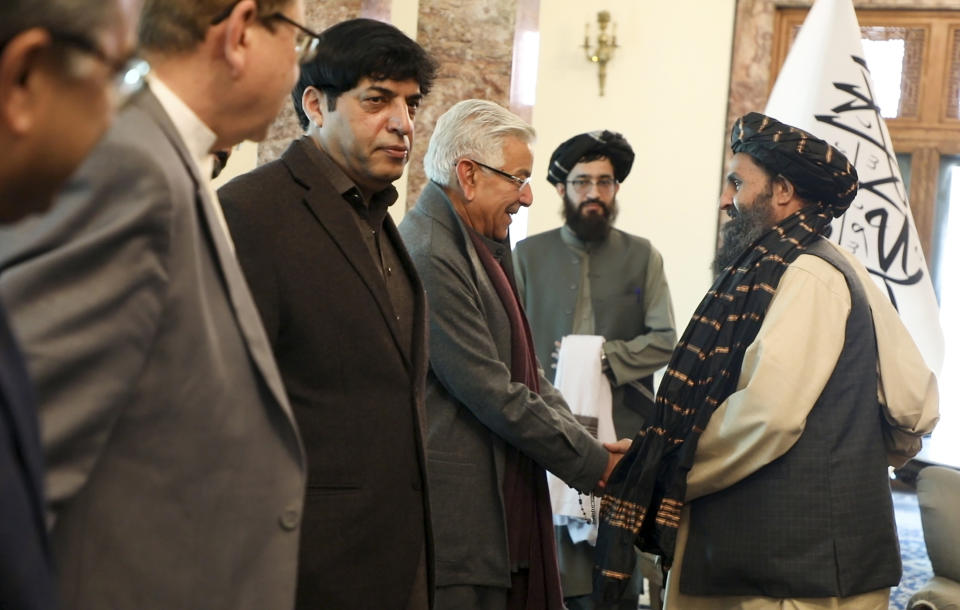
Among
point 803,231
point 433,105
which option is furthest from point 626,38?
point 803,231

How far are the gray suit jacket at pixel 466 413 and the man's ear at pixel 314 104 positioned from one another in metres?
0.45

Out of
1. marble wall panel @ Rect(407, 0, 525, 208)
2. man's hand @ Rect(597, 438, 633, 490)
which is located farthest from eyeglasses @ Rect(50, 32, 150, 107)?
marble wall panel @ Rect(407, 0, 525, 208)

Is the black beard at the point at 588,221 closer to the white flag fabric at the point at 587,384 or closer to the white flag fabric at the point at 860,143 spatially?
the white flag fabric at the point at 587,384

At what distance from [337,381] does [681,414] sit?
1.13 metres

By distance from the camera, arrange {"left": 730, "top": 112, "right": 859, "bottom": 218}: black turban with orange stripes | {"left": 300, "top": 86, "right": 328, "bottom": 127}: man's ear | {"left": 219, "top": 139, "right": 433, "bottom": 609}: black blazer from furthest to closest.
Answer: {"left": 730, "top": 112, "right": 859, "bottom": 218}: black turban with orange stripes → {"left": 300, "top": 86, "right": 328, "bottom": 127}: man's ear → {"left": 219, "top": 139, "right": 433, "bottom": 609}: black blazer

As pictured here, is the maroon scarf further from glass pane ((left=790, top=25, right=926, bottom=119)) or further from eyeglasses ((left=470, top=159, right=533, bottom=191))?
glass pane ((left=790, top=25, right=926, bottom=119))

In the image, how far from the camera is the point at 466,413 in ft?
→ 8.73

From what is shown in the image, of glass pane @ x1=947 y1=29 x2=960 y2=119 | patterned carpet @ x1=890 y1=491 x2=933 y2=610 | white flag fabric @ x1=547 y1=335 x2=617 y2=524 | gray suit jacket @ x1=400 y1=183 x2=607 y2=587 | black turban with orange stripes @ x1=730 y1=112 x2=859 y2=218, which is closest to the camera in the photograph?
gray suit jacket @ x1=400 y1=183 x2=607 y2=587

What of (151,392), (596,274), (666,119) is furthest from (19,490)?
(666,119)

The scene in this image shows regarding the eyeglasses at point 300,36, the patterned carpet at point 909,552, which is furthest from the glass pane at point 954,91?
the eyeglasses at point 300,36

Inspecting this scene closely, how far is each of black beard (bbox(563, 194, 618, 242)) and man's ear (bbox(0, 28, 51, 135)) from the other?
12.7 feet

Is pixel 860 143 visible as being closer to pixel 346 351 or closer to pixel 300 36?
pixel 346 351

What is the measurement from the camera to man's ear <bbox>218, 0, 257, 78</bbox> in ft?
4.73

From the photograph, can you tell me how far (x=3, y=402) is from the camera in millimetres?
832
